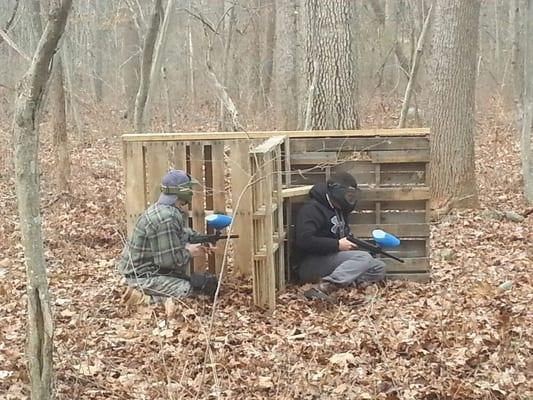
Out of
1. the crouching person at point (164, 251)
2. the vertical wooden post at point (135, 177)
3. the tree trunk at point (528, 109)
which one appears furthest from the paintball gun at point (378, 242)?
the tree trunk at point (528, 109)

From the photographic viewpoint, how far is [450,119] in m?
11.8

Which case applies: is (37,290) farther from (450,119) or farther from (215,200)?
(450,119)

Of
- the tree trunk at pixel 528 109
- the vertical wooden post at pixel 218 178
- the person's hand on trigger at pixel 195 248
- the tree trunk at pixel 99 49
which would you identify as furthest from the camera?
the tree trunk at pixel 99 49

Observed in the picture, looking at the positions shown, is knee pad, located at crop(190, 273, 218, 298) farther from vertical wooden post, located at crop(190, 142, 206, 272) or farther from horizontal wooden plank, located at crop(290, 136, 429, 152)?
horizontal wooden plank, located at crop(290, 136, 429, 152)

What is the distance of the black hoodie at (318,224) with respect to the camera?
25.8ft

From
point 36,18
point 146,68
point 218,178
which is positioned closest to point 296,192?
point 218,178

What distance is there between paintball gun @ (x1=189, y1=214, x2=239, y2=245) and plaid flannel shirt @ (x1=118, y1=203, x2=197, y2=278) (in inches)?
6.4

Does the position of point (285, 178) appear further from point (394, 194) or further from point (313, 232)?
point (394, 194)

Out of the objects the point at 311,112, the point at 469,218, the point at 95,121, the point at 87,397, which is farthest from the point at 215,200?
the point at 95,121

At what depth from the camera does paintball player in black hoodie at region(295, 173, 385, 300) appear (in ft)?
25.5

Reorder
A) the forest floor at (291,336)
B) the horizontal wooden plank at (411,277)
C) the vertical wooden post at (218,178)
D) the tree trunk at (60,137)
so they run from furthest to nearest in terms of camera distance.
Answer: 1. the tree trunk at (60,137)
2. the horizontal wooden plank at (411,277)
3. the vertical wooden post at (218,178)
4. the forest floor at (291,336)

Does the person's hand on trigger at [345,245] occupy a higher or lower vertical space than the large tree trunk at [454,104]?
lower

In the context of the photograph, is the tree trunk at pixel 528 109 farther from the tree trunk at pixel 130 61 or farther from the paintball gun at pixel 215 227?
the tree trunk at pixel 130 61

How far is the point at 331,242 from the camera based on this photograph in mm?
7879
